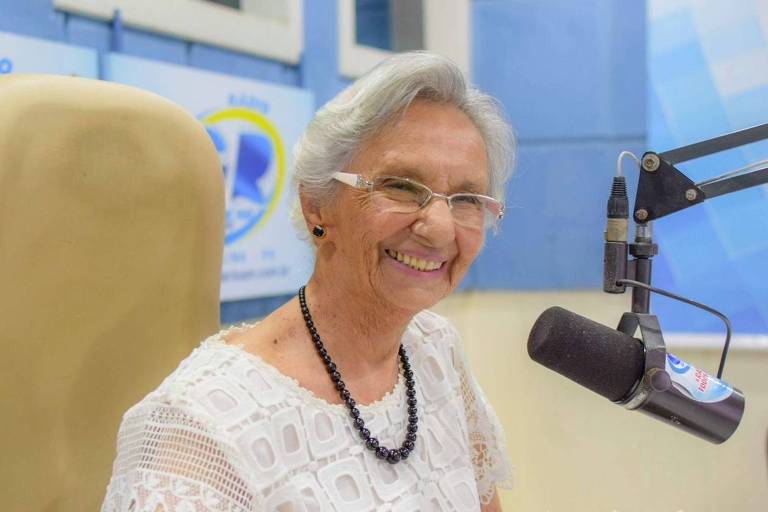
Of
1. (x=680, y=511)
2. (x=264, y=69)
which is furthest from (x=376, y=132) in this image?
(x=680, y=511)

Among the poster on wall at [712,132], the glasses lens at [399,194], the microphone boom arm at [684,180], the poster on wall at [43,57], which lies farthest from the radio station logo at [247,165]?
the poster on wall at [712,132]

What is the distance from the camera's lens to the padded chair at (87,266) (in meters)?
0.77

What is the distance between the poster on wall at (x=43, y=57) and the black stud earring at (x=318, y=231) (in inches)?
16.7

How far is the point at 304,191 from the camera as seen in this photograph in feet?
3.01

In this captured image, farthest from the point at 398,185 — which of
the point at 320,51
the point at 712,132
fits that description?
the point at 712,132

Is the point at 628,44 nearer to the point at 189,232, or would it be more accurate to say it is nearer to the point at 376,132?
the point at 376,132

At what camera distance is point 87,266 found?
2.76 ft

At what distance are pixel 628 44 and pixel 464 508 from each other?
1.34 meters

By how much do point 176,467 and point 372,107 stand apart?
18.0 inches

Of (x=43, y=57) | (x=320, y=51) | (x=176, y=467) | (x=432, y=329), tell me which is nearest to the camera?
(x=176, y=467)

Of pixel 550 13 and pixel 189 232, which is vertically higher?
pixel 550 13

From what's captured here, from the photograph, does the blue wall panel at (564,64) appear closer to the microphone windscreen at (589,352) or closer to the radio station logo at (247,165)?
the radio station logo at (247,165)

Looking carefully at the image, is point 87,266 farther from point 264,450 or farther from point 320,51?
point 320,51

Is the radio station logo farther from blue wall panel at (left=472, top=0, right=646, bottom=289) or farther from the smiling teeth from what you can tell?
blue wall panel at (left=472, top=0, right=646, bottom=289)
